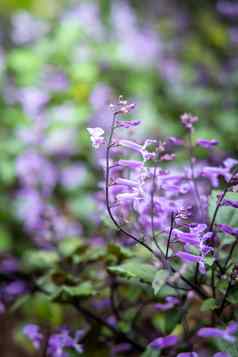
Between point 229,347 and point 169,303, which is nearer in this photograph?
point 229,347

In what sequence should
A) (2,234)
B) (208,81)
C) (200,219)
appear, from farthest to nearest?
(208,81) → (2,234) → (200,219)

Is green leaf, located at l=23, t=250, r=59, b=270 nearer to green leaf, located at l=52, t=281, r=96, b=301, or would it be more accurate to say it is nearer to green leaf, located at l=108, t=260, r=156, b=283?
green leaf, located at l=52, t=281, r=96, b=301

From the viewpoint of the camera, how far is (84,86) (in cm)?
369

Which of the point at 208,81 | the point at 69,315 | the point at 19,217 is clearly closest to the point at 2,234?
the point at 19,217

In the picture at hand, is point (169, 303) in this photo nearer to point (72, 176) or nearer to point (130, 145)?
point (130, 145)

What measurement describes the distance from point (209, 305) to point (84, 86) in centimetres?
286

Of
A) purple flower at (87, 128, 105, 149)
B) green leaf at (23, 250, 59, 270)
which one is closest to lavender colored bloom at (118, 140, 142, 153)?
purple flower at (87, 128, 105, 149)

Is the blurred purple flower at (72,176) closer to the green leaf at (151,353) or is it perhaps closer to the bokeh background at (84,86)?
the bokeh background at (84,86)

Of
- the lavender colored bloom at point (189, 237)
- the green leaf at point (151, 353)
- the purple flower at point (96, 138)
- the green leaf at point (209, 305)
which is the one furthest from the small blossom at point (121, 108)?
the green leaf at point (151, 353)

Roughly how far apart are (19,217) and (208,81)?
2274 millimetres

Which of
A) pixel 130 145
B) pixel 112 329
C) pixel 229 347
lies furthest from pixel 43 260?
pixel 229 347

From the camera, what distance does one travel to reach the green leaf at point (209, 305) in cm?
106

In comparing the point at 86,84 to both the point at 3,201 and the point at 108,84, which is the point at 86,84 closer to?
the point at 108,84

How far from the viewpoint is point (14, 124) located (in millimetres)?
3453
